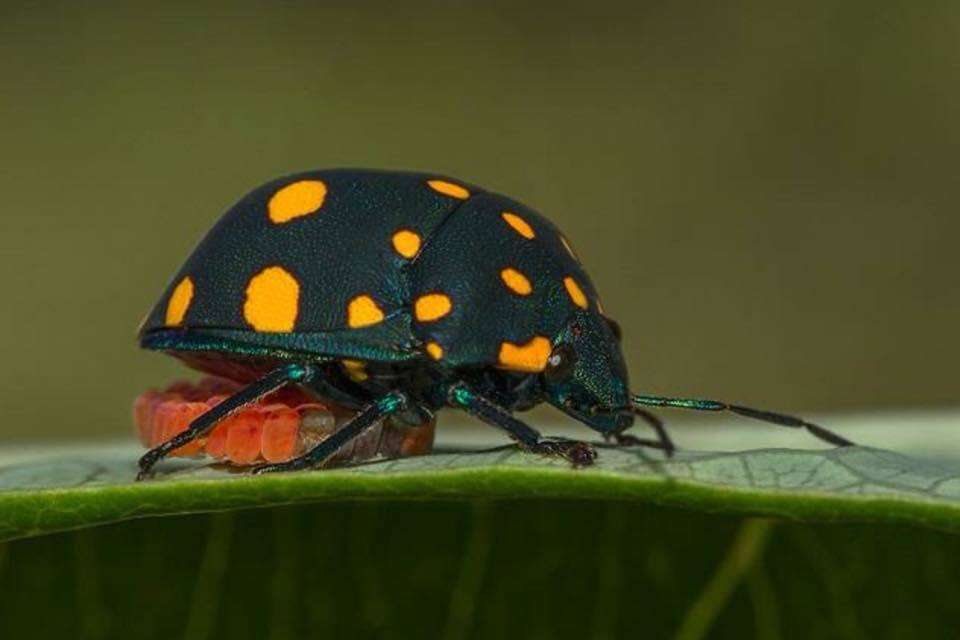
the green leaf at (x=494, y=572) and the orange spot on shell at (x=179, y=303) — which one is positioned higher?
the orange spot on shell at (x=179, y=303)

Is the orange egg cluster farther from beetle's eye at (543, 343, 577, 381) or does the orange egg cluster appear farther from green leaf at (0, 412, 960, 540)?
green leaf at (0, 412, 960, 540)

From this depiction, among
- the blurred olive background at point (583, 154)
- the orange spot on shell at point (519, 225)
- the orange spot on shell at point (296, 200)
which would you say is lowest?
the blurred olive background at point (583, 154)

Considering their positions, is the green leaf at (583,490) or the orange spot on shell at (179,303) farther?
the orange spot on shell at (179,303)

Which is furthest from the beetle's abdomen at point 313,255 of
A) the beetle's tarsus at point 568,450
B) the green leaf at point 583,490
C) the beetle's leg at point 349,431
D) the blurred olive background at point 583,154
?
the blurred olive background at point 583,154

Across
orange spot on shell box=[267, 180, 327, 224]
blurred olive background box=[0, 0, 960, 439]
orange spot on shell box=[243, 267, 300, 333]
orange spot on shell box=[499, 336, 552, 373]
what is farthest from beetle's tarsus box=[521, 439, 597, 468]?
blurred olive background box=[0, 0, 960, 439]

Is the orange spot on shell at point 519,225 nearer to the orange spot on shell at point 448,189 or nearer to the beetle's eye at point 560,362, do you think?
the orange spot on shell at point 448,189

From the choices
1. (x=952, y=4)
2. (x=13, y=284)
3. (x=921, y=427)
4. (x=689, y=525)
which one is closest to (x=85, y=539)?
(x=689, y=525)

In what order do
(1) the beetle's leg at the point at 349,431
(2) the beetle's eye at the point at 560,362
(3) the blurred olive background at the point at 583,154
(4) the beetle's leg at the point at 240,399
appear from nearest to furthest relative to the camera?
(1) the beetle's leg at the point at 349,431 → (4) the beetle's leg at the point at 240,399 → (2) the beetle's eye at the point at 560,362 → (3) the blurred olive background at the point at 583,154
